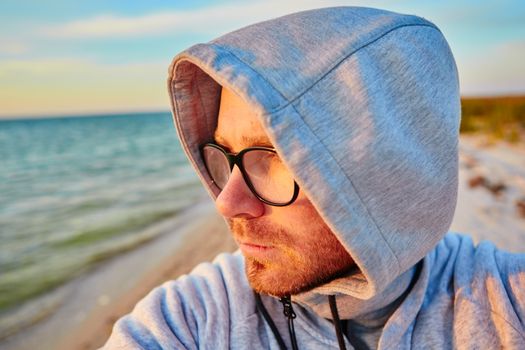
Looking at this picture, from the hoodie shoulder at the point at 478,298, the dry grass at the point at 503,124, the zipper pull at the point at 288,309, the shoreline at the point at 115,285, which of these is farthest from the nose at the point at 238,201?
the dry grass at the point at 503,124

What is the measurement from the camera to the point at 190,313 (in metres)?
1.46

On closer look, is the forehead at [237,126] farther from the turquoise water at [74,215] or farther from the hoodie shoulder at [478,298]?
the turquoise water at [74,215]

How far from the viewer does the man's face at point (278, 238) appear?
1.38 metres

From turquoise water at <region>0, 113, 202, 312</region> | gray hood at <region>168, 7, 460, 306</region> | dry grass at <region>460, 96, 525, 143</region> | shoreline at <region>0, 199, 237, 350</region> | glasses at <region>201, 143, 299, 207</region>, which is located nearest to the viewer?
gray hood at <region>168, 7, 460, 306</region>

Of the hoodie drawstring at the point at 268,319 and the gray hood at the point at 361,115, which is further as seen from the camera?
the hoodie drawstring at the point at 268,319

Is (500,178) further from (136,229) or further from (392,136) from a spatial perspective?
(392,136)

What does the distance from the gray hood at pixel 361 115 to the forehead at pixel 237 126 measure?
21 centimetres

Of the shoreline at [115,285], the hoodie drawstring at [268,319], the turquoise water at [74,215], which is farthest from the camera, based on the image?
the turquoise water at [74,215]

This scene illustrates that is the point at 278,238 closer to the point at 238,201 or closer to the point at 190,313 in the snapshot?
the point at 238,201

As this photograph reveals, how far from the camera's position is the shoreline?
388 cm

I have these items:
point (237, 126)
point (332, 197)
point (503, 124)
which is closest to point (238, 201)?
point (237, 126)

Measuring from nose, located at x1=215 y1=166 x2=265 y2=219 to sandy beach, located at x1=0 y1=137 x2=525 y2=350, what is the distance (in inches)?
114

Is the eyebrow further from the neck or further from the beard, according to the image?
the neck

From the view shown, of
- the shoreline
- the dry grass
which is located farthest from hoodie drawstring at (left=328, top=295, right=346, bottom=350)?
the dry grass
